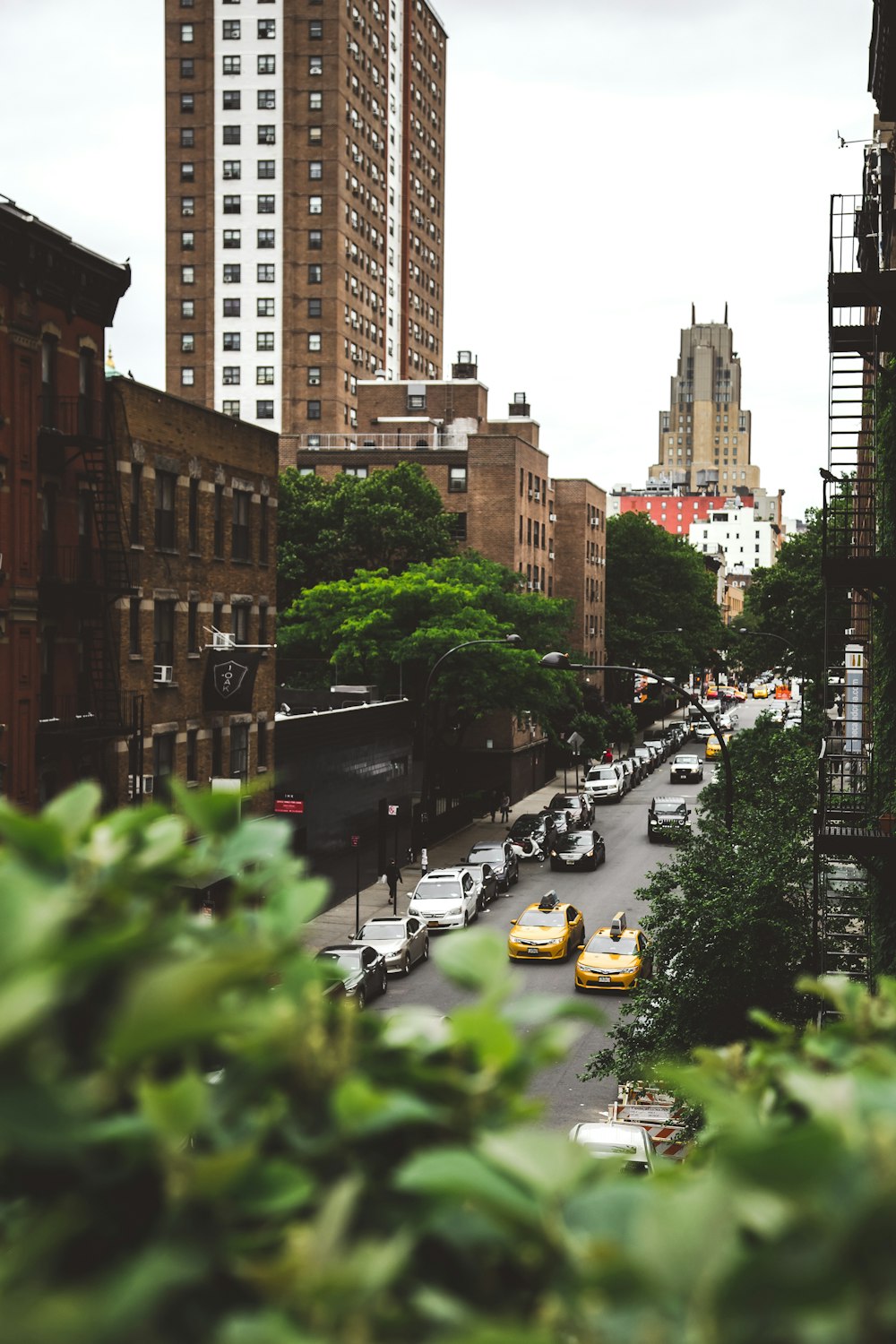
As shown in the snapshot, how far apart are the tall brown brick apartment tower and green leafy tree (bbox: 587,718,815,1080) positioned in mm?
100924

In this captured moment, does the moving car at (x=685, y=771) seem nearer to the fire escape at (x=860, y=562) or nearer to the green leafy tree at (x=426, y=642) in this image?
the green leafy tree at (x=426, y=642)

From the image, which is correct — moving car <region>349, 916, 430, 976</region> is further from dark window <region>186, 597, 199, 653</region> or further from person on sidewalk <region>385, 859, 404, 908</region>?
dark window <region>186, 597, 199, 653</region>

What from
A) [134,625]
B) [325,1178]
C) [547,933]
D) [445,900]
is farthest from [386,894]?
[325,1178]

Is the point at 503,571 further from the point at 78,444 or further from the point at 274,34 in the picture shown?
the point at 274,34

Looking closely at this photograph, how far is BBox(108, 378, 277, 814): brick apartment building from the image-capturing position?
3294cm

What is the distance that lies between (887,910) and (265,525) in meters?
25.9

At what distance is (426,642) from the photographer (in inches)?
2173

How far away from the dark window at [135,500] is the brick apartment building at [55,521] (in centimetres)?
128

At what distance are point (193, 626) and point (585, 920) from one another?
15.5m

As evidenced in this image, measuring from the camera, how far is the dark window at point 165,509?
1362 inches

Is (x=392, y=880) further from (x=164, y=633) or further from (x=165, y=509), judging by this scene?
(x=165, y=509)

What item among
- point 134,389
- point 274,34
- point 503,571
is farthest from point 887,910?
point 274,34

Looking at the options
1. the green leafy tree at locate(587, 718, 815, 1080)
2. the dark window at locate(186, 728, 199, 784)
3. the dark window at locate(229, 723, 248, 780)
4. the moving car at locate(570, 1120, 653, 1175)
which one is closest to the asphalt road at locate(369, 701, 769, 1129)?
the moving car at locate(570, 1120, 653, 1175)

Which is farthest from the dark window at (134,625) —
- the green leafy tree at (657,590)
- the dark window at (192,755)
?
the green leafy tree at (657,590)
